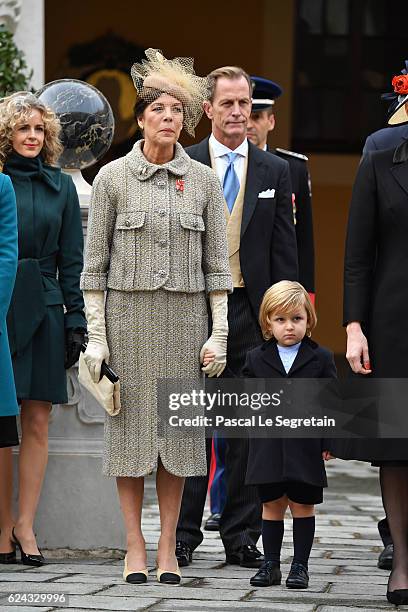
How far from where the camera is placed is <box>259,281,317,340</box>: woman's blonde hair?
5.75 m

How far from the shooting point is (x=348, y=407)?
18.4 ft

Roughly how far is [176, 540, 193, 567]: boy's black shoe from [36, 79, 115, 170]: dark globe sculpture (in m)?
1.69

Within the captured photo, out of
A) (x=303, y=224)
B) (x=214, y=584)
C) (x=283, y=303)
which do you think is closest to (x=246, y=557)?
(x=214, y=584)

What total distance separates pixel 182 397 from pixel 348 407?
0.58 metres

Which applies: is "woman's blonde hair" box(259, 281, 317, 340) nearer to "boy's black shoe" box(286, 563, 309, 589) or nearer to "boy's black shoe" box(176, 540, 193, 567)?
"boy's black shoe" box(286, 563, 309, 589)

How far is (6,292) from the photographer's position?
5867 millimetres

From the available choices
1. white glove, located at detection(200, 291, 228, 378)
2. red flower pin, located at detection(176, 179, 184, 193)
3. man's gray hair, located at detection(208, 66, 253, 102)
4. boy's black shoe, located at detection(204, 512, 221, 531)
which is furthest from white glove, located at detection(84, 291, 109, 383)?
boy's black shoe, located at detection(204, 512, 221, 531)

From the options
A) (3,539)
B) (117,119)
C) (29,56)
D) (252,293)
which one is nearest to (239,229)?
(252,293)

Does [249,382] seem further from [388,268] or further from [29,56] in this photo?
[29,56]

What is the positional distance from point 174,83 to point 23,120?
2.49ft

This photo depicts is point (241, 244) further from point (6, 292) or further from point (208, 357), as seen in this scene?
point (6, 292)

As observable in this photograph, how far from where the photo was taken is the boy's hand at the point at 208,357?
5738mm

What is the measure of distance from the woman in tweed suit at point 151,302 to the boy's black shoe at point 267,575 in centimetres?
28

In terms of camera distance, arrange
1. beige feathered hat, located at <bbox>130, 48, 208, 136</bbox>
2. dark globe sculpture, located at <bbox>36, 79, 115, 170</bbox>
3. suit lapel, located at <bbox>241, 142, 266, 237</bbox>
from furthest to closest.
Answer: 1. dark globe sculpture, located at <bbox>36, 79, 115, 170</bbox>
2. suit lapel, located at <bbox>241, 142, 266, 237</bbox>
3. beige feathered hat, located at <bbox>130, 48, 208, 136</bbox>
